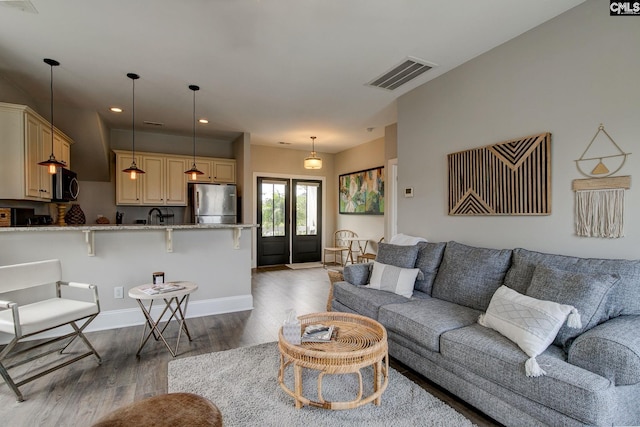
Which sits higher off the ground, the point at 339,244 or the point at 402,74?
the point at 402,74

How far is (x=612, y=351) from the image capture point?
4.87ft

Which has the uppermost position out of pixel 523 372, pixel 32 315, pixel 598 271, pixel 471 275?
pixel 598 271

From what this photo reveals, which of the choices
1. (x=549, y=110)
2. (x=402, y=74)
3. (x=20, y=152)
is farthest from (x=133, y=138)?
(x=549, y=110)

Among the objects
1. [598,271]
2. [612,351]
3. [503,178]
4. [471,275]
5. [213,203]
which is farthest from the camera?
[213,203]

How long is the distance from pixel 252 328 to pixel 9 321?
6.37 ft

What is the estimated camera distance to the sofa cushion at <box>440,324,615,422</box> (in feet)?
4.65

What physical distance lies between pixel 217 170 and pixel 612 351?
608cm

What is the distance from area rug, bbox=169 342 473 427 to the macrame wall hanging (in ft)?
5.32

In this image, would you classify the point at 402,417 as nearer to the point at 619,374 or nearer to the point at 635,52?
the point at 619,374

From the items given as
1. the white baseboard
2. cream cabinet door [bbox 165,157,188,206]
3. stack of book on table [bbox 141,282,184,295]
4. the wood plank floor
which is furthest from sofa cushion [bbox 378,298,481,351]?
cream cabinet door [bbox 165,157,188,206]

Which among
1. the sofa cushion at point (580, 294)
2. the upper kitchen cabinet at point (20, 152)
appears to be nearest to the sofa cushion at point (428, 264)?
the sofa cushion at point (580, 294)

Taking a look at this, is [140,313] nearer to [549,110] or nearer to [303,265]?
[303,265]

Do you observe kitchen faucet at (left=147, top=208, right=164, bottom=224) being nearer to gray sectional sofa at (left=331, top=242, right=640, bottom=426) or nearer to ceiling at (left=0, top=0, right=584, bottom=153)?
ceiling at (left=0, top=0, right=584, bottom=153)

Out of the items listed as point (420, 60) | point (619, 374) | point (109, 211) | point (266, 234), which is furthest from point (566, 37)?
point (109, 211)
